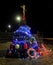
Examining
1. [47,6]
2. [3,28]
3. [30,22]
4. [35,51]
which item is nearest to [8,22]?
[3,28]

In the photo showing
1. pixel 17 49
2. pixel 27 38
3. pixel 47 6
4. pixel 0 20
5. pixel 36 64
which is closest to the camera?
pixel 36 64

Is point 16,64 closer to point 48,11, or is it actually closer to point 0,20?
point 48,11

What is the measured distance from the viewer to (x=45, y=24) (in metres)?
71.3

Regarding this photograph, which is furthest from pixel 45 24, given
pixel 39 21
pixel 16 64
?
pixel 16 64

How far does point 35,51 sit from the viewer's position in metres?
17.1

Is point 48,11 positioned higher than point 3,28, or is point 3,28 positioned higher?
point 48,11

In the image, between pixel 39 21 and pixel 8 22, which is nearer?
pixel 39 21

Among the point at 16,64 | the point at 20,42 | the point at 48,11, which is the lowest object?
the point at 16,64

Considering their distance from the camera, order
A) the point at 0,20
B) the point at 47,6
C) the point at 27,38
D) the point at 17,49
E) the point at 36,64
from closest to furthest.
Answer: the point at 36,64
the point at 17,49
the point at 27,38
the point at 47,6
the point at 0,20

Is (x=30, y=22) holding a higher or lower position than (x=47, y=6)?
lower

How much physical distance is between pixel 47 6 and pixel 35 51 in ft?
179

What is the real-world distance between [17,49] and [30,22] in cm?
5880

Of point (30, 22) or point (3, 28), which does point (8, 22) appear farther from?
point (30, 22)

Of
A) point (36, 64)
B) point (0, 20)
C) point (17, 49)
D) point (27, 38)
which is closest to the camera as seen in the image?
point (36, 64)
